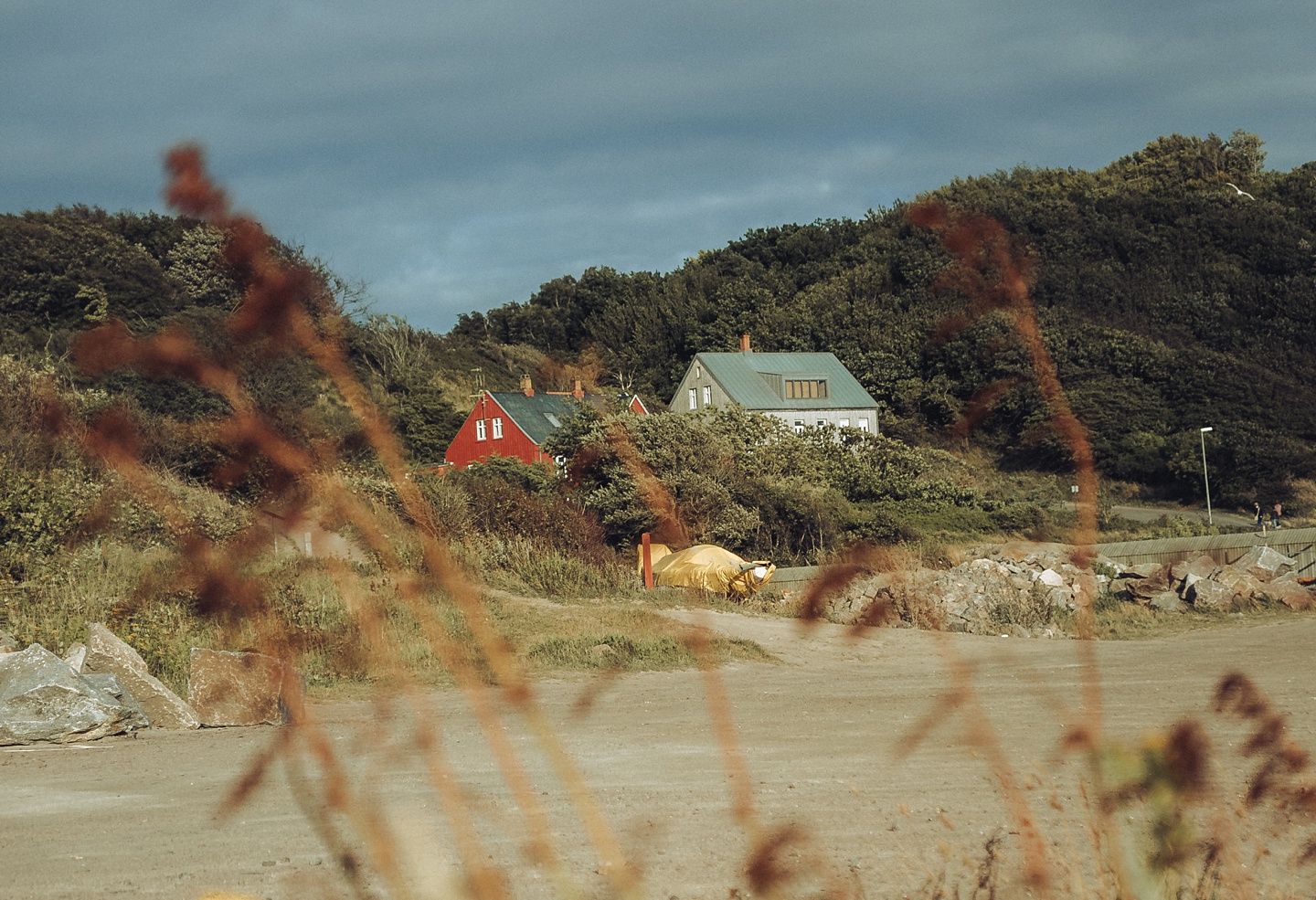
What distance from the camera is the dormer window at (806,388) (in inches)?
1919

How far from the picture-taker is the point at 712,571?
58.3 ft

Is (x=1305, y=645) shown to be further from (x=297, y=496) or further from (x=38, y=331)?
(x=38, y=331)

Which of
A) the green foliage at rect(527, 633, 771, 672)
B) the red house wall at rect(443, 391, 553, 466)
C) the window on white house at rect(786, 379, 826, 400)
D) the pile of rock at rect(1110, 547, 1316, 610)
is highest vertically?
the window on white house at rect(786, 379, 826, 400)

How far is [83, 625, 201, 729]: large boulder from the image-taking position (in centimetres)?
875

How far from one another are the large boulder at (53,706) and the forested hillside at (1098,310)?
110ft

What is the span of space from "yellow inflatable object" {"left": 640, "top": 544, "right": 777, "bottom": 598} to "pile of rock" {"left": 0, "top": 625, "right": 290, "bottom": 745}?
8564mm

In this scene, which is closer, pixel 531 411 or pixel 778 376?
pixel 531 411

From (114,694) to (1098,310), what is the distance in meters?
51.8

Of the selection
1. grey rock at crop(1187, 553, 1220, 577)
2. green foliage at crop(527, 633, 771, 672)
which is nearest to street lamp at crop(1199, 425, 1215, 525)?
grey rock at crop(1187, 553, 1220, 577)

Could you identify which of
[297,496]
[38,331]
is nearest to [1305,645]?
[297,496]

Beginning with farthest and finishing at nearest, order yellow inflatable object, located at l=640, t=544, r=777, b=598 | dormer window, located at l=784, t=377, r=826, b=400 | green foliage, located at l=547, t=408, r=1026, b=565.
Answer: dormer window, located at l=784, t=377, r=826, b=400 → green foliage, located at l=547, t=408, r=1026, b=565 → yellow inflatable object, located at l=640, t=544, r=777, b=598

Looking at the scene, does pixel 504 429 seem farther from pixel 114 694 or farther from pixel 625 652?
pixel 114 694

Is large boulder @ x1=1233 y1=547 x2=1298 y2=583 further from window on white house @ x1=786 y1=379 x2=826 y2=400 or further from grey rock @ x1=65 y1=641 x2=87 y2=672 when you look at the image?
window on white house @ x1=786 y1=379 x2=826 y2=400

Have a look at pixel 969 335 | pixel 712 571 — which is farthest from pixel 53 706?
pixel 969 335
